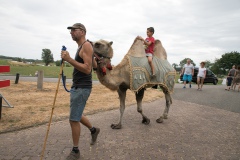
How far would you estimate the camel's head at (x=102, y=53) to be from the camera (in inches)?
172

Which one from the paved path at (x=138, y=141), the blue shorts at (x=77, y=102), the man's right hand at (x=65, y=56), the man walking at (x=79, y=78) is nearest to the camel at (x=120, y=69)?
the paved path at (x=138, y=141)

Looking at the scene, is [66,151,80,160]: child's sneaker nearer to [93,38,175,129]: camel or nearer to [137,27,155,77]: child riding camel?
[93,38,175,129]: camel

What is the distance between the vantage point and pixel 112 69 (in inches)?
191

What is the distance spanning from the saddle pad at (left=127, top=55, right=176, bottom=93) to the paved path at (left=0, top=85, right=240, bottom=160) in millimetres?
1187

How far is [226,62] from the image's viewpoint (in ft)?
246

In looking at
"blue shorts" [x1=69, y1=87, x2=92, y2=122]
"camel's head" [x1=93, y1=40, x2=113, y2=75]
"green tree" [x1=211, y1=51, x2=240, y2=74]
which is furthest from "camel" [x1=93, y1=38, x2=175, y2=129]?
"green tree" [x1=211, y1=51, x2=240, y2=74]

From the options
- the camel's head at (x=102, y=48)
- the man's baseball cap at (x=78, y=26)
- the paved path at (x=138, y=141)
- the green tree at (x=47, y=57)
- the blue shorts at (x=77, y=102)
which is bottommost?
the paved path at (x=138, y=141)

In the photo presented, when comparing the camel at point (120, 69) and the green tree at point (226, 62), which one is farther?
the green tree at point (226, 62)

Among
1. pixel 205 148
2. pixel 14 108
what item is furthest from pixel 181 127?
pixel 14 108

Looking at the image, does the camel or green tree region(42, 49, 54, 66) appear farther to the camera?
green tree region(42, 49, 54, 66)

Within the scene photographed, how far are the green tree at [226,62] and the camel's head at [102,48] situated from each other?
3171 inches

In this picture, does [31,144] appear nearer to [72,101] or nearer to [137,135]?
[72,101]

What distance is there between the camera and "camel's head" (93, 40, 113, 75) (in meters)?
4.36

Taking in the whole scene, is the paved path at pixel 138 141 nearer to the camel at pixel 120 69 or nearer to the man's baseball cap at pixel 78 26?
the camel at pixel 120 69
